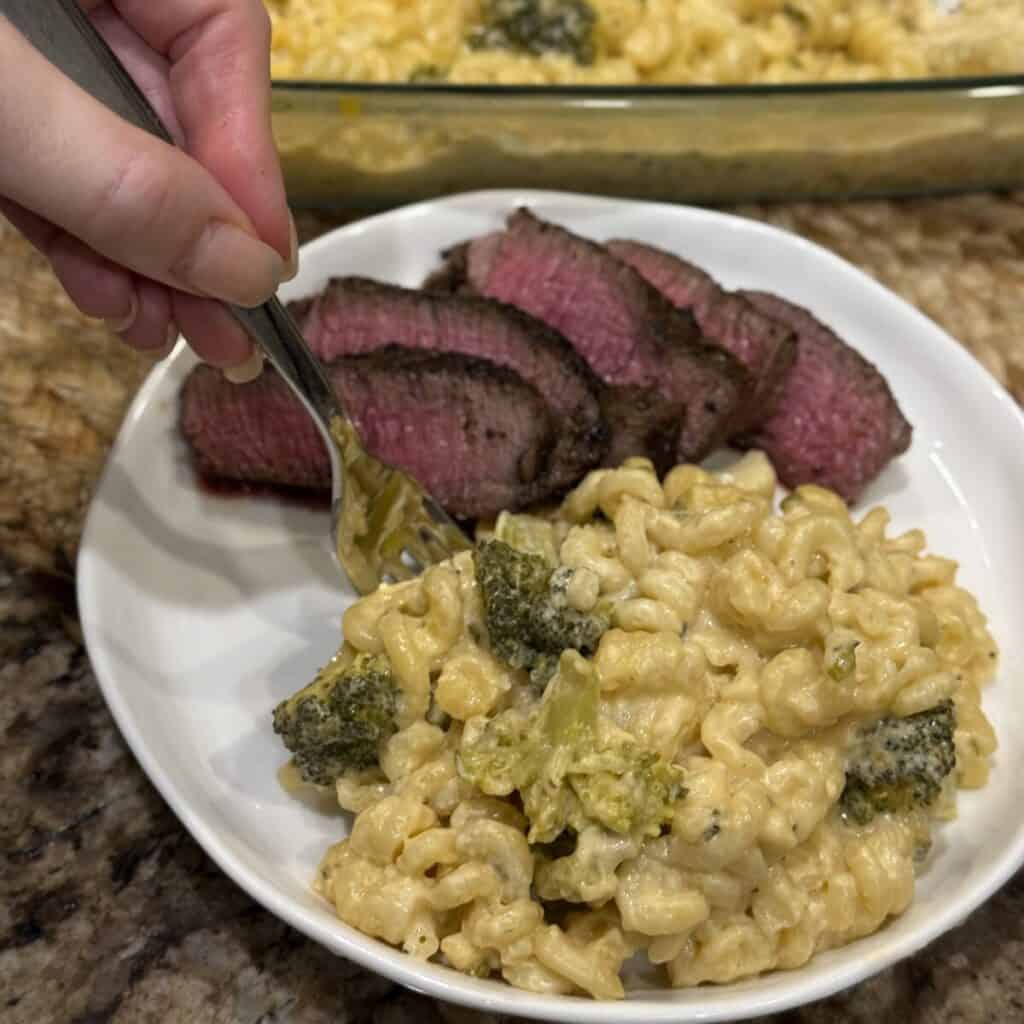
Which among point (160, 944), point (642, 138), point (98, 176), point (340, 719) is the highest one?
point (98, 176)

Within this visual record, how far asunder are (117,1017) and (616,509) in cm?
117

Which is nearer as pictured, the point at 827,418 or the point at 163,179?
the point at 163,179

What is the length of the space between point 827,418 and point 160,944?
5.33ft

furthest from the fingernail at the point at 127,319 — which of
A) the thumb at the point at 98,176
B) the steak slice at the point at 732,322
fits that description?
the steak slice at the point at 732,322

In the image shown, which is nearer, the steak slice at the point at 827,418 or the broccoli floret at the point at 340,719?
the broccoli floret at the point at 340,719

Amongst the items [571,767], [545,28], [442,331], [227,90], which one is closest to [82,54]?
[227,90]

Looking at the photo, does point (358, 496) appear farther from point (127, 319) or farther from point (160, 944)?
point (160, 944)

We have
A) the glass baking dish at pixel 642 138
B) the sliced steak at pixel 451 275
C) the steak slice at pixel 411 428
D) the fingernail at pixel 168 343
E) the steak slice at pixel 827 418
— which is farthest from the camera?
the glass baking dish at pixel 642 138

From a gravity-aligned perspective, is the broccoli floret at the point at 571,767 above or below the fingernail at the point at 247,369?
below

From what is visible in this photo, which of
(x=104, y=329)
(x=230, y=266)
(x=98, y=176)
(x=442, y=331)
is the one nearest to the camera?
(x=98, y=176)

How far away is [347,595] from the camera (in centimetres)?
218

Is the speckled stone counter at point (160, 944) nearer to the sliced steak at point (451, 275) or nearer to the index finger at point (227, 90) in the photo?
the index finger at point (227, 90)

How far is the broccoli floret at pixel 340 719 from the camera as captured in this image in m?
1.73

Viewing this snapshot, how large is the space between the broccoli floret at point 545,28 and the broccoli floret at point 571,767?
2.12m
